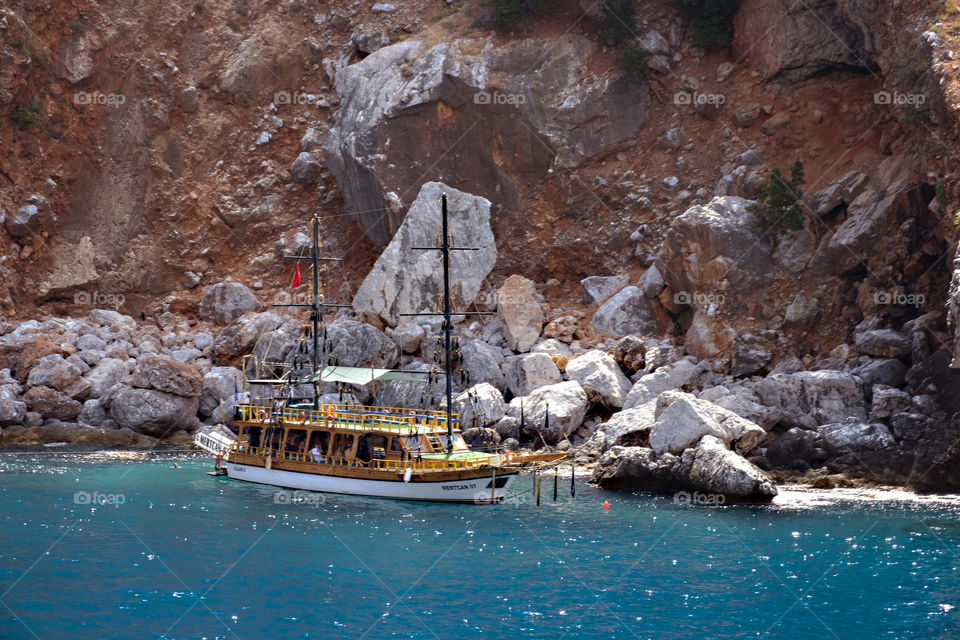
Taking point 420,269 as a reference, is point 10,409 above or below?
below

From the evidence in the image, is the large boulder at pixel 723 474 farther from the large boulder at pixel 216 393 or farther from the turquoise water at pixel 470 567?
the large boulder at pixel 216 393

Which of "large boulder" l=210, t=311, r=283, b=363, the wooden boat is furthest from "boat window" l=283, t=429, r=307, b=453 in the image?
"large boulder" l=210, t=311, r=283, b=363

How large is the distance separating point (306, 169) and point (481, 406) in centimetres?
2977

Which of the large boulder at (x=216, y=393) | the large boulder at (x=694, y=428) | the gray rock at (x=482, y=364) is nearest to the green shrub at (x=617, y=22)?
the gray rock at (x=482, y=364)

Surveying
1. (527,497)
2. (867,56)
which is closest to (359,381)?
(527,497)

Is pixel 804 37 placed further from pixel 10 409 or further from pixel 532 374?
pixel 10 409

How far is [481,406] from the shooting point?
43625 millimetres

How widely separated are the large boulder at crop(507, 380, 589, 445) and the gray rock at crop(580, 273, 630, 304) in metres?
12.4

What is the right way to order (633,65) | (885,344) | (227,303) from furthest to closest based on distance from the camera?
(227,303), (633,65), (885,344)

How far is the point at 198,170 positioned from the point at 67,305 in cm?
1328

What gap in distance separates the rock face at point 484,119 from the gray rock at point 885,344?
955 inches

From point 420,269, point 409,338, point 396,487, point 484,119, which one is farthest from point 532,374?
point 484,119

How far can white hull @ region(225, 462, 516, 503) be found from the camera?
3388cm

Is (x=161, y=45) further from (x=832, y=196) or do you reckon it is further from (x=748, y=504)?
(x=748, y=504)
